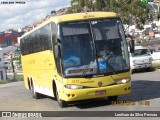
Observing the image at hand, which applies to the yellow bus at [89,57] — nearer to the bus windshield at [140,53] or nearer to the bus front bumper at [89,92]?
the bus front bumper at [89,92]

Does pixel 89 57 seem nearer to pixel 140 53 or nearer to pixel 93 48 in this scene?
pixel 93 48

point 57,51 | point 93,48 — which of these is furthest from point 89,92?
point 57,51

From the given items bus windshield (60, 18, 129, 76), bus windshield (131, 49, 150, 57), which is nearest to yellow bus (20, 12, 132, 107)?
bus windshield (60, 18, 129, 76)

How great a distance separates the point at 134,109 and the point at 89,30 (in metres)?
3.20

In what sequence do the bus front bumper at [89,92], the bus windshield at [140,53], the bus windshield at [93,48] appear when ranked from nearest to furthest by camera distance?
1. the bus front bumper at [89,92]
2. the bus windshield at [93,48]
3. the bus windshield at [140,53]

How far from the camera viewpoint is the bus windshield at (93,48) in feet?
45.5

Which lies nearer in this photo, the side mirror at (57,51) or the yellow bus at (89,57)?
the yellow bus at (89,57)

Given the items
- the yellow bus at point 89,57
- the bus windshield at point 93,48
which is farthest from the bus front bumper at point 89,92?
the bus windshield at point 93,48

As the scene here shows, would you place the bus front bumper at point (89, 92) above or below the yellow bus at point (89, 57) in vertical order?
below

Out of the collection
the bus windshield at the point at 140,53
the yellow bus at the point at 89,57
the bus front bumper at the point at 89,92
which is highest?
the yellow bus at the point at 89,57

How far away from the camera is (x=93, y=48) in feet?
46.1

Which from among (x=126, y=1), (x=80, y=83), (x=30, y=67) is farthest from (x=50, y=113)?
(x=126, y=1)

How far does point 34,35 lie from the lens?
19.5 metres

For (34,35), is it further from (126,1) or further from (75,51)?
→ (126,1)
